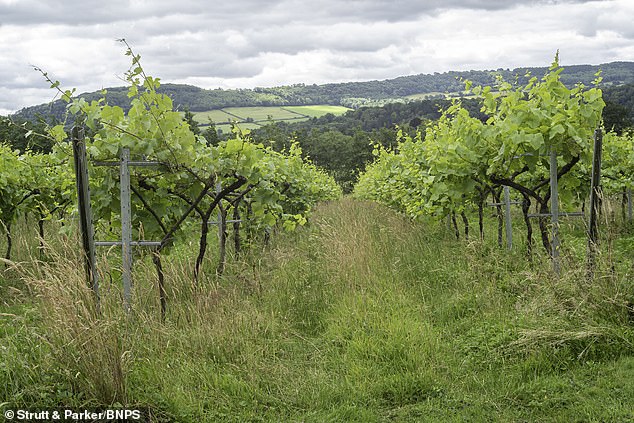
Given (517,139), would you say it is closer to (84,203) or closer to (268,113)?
(84,203)

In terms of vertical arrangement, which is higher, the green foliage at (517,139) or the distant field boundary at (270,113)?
the distant field boundary at (270,113)

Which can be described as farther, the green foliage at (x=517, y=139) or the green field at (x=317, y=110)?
the green field at (x=317, y=110)

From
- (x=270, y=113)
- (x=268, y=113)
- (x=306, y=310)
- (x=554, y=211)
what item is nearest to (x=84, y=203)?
(x=306, y=310)

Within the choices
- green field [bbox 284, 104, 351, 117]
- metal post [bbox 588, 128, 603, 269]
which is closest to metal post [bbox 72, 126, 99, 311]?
metal post [bbox 588, 128, 603, 269]

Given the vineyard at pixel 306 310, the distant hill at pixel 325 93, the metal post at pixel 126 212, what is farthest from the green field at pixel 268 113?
the metal post at pixel 126 212

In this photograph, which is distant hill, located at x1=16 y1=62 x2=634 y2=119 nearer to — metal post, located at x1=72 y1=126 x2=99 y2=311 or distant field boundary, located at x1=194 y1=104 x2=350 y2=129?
distant field boundary, located at x1=194 y1=104 x2=350 y2=129

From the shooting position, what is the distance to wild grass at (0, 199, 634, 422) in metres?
3.90

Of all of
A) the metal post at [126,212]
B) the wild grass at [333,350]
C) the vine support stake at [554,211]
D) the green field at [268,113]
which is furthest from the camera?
the green field at [268,113]

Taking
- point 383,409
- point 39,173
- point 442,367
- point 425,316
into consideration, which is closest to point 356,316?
point 425,316

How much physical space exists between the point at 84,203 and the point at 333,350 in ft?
8.42

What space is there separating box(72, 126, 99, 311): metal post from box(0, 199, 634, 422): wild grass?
13cm

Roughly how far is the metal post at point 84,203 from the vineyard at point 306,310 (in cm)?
2

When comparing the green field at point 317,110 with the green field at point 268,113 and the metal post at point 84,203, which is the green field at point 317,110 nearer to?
the green field at point 268,113

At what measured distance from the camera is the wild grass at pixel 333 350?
3.90 metres
